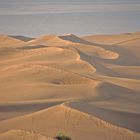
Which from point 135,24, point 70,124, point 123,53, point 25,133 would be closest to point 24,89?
point 70,124

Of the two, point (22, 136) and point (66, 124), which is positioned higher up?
point (22, 136)

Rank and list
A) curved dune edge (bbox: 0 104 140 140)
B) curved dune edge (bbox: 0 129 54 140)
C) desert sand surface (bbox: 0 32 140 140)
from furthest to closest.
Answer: desert sand surface (bbox: 0 32 140 140)
curved dune edge (bbox: 0 104 140 140)
curved dune edge (bbox: 0 129 54 140)

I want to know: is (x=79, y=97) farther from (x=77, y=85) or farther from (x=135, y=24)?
(x=135, y=24)

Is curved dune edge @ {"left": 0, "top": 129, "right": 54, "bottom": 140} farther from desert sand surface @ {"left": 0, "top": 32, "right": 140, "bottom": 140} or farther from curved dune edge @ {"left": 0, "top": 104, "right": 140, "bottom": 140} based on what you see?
curved dune edge @ {"left": 0, "top": 104, "right": 140, "bottom": 140}

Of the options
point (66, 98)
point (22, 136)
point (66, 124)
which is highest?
point (22, 136)

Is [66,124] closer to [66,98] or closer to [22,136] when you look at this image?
[22,136]

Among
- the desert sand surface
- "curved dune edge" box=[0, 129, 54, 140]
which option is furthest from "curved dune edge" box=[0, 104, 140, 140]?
"curved dune edge" box=[0, 129, 54, 140]

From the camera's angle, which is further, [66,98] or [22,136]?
[66,98]

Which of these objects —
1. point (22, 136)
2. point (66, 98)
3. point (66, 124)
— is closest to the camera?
point (22, 136)

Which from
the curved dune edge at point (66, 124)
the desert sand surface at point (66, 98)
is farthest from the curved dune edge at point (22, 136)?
Answer: the curved dune edge at point (66, 124)

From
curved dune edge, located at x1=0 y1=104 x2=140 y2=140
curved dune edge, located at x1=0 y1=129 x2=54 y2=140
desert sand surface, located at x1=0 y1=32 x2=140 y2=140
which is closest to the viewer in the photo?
curved dune edge, located at x1=0 y1=129 x2=54 y2=140

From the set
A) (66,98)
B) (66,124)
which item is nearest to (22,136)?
(66,124)

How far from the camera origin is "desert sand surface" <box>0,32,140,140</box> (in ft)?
54.1

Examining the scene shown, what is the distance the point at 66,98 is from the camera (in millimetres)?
21828
